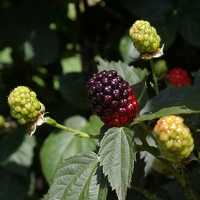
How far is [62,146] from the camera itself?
1.68 m

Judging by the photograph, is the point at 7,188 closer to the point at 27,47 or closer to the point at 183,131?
the point at 27,47

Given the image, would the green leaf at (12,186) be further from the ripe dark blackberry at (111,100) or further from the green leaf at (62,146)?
the ripe dark blackberry at (111,100)

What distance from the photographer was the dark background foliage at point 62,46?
171cm

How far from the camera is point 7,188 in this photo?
1.93 metres

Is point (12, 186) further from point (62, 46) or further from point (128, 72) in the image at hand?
point (128, 72)

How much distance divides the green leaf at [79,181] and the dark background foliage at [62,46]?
657mm

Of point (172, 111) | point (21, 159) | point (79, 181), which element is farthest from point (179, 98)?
point (21, 159)

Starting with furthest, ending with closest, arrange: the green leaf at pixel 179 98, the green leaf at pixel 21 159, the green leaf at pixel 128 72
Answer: the green leaf at pixel 21 159 → the green leaf at pixel 128 72 → the green leaf at pixel 179 98

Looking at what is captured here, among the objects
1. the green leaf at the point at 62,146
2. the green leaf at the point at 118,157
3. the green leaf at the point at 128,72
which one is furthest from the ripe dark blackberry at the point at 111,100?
the green leaf at the point at 62,146

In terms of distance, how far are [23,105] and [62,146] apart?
68cm

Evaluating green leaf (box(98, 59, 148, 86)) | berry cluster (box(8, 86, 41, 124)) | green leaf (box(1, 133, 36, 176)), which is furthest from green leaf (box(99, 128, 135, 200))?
green leaf (box(1, 133, 36, 176))

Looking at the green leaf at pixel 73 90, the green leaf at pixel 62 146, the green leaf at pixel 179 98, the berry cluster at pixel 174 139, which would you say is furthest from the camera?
the green leaf at pixel 73 90

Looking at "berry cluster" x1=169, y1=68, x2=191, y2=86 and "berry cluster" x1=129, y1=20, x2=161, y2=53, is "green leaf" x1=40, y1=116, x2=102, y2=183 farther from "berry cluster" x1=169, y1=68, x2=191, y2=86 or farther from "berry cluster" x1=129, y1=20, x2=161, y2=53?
"berry cluster" x1=129, y1=20, x2=161, y2=53

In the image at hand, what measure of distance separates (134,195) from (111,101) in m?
0.30
